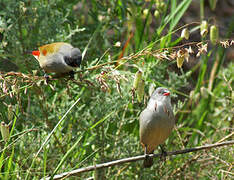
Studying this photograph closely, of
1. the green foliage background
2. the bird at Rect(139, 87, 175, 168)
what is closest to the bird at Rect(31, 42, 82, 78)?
the green foliage background

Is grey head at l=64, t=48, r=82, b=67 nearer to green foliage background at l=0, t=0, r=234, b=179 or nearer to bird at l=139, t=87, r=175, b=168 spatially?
green foliage background at l=0, t=0, r=234, b=179

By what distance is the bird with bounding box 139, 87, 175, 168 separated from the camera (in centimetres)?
302

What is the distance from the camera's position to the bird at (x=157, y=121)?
3023mm

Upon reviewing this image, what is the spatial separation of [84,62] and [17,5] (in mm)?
822

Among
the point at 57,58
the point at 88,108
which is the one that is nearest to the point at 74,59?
the point at 57,58

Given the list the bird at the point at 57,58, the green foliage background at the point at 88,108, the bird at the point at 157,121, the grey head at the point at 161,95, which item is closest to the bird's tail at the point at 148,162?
the bird at the point at 157,121

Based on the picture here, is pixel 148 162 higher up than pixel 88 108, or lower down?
lower down

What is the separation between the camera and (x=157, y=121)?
9.98 ft

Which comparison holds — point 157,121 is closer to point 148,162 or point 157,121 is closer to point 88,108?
point 148,162

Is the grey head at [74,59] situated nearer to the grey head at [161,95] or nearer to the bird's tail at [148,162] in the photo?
the grey head at [161,95]

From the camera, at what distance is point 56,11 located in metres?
3.70

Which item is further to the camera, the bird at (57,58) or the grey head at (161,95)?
the grey head at (161,95)

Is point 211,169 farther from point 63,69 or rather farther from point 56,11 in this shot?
point 56,11

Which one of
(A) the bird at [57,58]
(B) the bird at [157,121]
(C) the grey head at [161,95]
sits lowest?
(B) the bird at [157,121]
